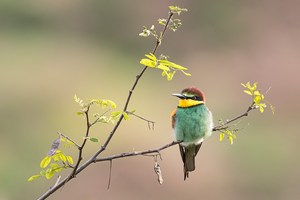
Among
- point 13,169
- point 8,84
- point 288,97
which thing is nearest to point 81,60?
point 8,84

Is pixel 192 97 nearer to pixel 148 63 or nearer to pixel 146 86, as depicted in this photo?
pixel 148 63

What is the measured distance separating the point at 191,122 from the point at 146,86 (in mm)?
5811

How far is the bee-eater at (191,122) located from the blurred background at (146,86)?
64.8 inches

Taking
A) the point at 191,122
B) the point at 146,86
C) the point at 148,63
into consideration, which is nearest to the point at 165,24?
the point at 148,63

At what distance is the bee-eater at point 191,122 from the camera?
91.4 inches

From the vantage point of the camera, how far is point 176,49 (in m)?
10.0

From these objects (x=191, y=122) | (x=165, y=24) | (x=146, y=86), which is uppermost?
(x=146, y=86)

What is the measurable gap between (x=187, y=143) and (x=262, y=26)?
28.1 feet

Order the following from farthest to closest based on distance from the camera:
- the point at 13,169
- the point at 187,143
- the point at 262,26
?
the point at 262,26
the point at 13,169
the point at 187,143

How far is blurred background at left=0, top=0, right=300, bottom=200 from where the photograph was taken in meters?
6.27

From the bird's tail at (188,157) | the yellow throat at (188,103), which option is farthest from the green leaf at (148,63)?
the bird's tail at (188,157)

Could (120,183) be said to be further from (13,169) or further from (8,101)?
(8,101)

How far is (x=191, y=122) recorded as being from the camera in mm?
2328

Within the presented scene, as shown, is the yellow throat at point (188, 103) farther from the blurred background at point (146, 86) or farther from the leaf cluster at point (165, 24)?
the blurred background at point (146, 86)
